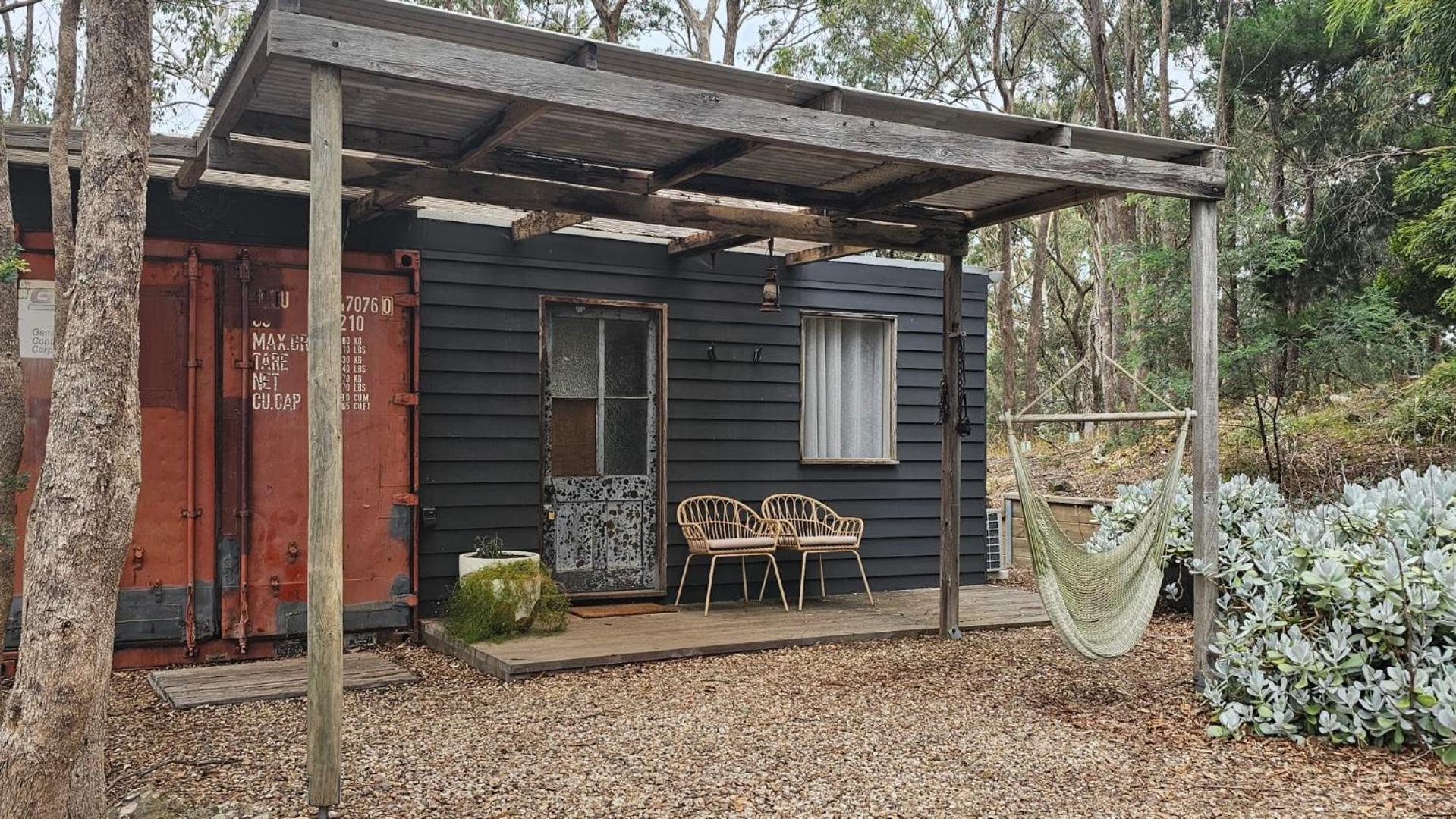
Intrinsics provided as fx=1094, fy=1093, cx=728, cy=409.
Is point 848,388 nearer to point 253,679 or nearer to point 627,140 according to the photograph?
point 627,140

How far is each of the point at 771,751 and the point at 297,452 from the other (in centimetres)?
326

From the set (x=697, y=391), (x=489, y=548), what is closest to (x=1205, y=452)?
(x=697, y=391)

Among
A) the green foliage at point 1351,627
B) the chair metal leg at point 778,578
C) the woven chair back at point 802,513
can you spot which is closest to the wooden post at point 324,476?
the green foliage at point 1351,627

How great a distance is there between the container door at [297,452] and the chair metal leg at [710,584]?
173 centimetres

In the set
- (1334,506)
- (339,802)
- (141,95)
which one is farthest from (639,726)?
(1334,506)

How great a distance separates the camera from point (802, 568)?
22.8 feet

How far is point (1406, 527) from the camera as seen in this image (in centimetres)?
468

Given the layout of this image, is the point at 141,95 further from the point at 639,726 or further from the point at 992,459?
the point at 992,459

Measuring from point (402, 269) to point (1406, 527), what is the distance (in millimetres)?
5184

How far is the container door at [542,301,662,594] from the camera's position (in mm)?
6844

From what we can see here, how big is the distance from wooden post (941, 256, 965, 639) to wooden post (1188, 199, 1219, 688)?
1.50 m

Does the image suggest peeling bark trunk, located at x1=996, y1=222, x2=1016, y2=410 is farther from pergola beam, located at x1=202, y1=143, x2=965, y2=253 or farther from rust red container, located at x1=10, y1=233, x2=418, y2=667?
rust red container, located at x1=10, y1=233, x2=418, y2=667

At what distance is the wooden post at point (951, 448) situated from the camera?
6234 millimetres

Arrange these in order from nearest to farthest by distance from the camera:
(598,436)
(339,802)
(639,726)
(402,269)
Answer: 1. (339,802)
2. (639,726)
3. (402,269)
4. (598,436)
